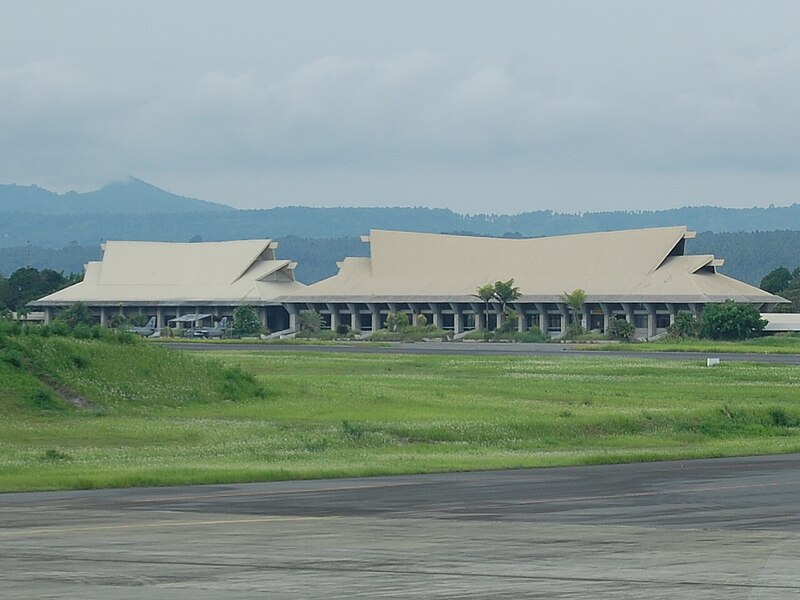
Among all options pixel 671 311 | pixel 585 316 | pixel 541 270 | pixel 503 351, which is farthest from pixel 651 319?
pixel 503 351

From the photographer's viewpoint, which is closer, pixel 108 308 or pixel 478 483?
pixel 478 483

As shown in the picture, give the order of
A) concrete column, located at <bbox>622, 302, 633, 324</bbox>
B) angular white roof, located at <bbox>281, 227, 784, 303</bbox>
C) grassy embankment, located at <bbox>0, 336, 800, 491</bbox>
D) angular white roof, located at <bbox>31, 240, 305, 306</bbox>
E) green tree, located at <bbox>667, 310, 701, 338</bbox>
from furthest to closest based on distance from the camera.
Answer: angular white roof, located at <bbox>31, 240, 305, 306</bbox> < concrete column, located at <bbox>622, 302, 633, 324</bbox> < angular white roof, located at <bbox>281, 227, 784, 303</bbox> < green tree, located at <bbox>667, 310, 701, 338</bbox> < grassy embankment, located at <bbox>0, 336, 800, 491</bbox>

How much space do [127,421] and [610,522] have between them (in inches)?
913

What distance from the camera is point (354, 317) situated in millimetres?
148750

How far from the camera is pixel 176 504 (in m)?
22.5

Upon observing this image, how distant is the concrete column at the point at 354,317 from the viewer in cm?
14812

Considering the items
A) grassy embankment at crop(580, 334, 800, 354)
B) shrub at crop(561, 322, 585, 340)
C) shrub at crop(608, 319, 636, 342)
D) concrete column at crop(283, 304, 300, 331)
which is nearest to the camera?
grassy embankment at crop(580, 334, 800, 354)

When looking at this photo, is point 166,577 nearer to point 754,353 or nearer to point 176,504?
point 176,504

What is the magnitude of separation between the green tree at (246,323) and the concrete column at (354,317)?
34.4 ft

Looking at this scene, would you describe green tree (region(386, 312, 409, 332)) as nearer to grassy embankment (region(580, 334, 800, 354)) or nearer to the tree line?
grassy embankment (region(580, 334, 800, 354))

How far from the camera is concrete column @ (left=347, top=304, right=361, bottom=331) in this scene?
14812cm

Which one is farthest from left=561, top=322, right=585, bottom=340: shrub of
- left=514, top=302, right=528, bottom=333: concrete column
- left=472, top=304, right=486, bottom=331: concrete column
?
left=472, top=304, right=486, bottom=331: concrete column

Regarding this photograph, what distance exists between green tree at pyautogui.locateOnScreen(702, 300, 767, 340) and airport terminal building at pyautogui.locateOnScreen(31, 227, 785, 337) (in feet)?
34.6

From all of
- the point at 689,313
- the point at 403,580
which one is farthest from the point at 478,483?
the point at 689,313
